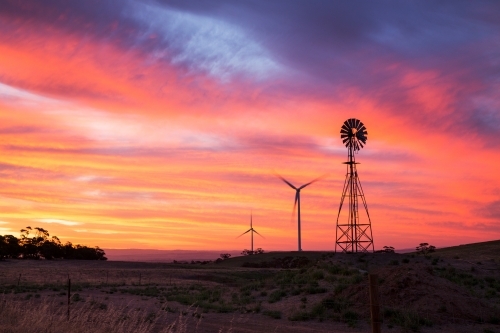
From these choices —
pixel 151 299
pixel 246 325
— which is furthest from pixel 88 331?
pixel 151 299

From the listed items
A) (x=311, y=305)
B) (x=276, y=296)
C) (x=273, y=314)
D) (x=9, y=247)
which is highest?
(x=9, y=247)

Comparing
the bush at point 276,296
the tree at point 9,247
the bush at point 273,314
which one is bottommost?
the bush at point 273,314

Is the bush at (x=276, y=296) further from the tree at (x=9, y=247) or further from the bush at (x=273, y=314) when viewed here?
the tree at (x=9, y=247)

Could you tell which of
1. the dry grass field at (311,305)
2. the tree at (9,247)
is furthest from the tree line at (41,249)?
the dry grass field at (311,305)

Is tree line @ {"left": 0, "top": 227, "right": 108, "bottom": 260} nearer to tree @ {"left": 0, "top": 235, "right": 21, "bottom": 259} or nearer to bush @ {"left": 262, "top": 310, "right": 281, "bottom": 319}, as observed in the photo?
tree @ {"left": 0, "top": 235, "right": 21, "bottom": 259}

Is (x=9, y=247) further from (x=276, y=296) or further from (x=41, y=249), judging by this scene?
(x=276, y=296)

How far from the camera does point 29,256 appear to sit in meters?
121

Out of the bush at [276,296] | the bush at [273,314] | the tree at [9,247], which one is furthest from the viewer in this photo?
the tree at [9,247]

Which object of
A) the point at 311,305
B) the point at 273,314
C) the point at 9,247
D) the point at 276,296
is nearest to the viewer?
the point at 273,314

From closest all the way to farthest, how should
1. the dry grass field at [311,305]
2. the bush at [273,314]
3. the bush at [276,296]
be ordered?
1. the dry grass field at [311,305]
2. the bush at [273,314]
3. the bush at [276,296]

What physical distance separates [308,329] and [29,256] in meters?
107

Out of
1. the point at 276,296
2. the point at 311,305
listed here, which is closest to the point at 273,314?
the point at 311,305

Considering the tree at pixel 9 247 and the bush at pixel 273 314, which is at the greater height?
the tree at pixel 9 247

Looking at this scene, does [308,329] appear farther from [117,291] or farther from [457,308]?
[117,291]
